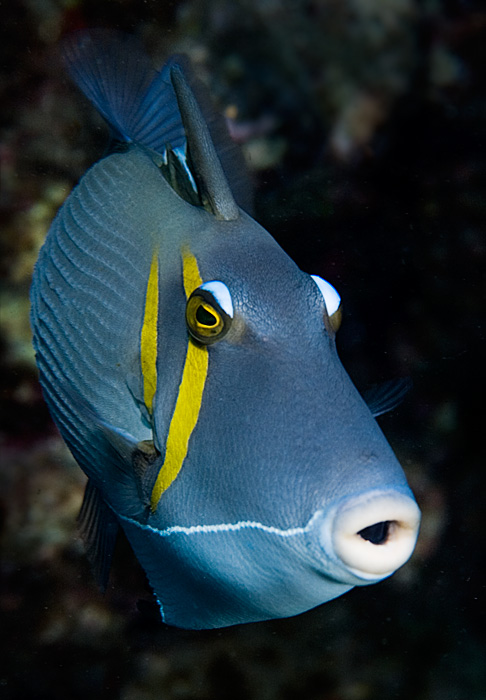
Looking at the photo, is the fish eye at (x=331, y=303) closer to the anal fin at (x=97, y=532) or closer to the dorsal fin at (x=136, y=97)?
the dorsal fin at (x=136, y=97)

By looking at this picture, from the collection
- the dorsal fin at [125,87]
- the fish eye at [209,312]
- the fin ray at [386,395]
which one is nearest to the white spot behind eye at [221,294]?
the fish eye at [209,312]

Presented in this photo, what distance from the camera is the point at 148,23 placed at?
278cm

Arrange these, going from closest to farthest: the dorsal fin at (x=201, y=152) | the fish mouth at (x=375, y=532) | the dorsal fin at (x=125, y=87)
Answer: the fish mouth at (x=375, y=532) < the dorsal fin at (x=201, y=152) < the dorsal fin at (x=125, y=87)

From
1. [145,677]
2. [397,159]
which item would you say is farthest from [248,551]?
[145,677]

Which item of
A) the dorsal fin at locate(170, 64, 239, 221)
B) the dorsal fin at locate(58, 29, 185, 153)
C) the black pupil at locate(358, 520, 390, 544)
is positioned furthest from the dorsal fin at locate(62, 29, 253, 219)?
the black pupil at locate(358, 520, 390, 544)

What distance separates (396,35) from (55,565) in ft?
9.03

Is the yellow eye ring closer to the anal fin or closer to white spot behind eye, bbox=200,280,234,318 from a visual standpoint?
white spot behind eye, bbox=200,280,234,318

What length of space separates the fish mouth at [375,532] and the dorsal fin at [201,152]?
773 millimetres

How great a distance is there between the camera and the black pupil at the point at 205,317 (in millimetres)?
1287

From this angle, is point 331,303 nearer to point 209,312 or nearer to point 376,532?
point 209,312

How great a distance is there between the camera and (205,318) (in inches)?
51.3

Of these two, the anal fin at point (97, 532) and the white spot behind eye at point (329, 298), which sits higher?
the white spot behind eye at point (329, 298)

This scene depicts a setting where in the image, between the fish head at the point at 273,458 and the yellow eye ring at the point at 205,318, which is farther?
the yellow eye ring at the point at 205,318

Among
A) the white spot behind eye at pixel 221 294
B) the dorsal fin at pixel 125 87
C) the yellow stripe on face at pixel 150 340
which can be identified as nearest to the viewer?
the white spot behind eye at pixel 221 294
